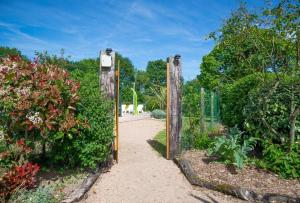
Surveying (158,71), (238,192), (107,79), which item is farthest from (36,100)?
(158,71)

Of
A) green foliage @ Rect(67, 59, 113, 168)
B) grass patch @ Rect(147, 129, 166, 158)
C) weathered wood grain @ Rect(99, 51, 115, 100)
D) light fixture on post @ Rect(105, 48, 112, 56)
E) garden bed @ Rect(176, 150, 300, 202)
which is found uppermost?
light fixture on post @ Rect(105, 48, 112, 56)

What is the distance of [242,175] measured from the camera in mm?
5867

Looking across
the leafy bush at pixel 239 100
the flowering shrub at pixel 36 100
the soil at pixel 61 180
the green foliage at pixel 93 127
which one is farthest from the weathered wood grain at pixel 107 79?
the leafy bush at pixel 239 100

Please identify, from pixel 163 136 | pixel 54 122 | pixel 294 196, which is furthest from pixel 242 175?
pixel 163 136

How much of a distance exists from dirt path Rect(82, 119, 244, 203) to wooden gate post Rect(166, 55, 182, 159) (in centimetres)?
43

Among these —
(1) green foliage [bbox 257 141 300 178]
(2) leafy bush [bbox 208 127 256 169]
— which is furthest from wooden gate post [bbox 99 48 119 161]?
(1) green foliage [bbox 257 141 300 178]

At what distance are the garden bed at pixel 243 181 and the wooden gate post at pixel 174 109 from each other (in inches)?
43.4

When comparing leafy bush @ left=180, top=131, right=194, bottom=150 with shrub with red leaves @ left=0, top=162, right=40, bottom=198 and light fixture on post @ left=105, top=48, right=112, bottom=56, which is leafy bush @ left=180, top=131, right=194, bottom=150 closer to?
light fixture on post @ left=105, top=48, right=112, bottom=56

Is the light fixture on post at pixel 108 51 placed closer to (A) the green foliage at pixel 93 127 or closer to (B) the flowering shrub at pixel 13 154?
(A) the green foliage at pixel 93 127

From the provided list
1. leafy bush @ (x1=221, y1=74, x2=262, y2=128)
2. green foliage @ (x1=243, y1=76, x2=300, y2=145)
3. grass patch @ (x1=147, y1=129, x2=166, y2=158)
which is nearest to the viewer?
green foliage @ (x1=243, y1=76, x2=300, y2=145)

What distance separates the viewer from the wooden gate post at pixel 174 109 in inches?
316

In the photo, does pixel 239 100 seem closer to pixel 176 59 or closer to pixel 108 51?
pixel 176 59

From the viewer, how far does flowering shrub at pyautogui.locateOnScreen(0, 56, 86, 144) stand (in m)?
5.23

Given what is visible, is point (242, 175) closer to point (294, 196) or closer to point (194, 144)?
point (294, 196)
